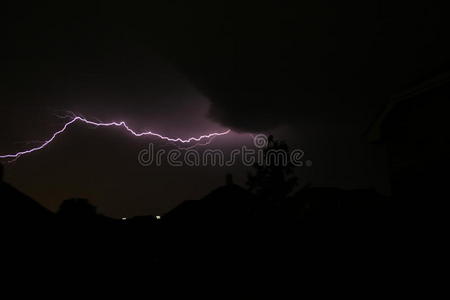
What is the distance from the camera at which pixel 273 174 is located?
3008 cm

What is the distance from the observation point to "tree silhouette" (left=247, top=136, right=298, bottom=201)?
29750 millimetres

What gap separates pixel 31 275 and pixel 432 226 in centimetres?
863

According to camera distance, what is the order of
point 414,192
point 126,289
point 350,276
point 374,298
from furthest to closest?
point 126,289 → point 414,192 → point 350,276 → point 374,298

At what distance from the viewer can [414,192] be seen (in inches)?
274

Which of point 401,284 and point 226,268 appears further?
point 226,268

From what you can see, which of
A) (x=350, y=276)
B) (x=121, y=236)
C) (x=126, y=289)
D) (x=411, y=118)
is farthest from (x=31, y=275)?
(x=411, y=118)

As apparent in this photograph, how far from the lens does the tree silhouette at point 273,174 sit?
29750 mm

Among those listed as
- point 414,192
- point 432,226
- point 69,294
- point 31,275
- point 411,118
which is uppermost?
point 411,118

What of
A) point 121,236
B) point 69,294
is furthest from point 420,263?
point 121,236

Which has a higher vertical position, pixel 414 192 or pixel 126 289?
pixel 414 192

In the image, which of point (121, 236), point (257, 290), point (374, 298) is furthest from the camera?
point (121, 236)

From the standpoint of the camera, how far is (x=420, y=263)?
564cm

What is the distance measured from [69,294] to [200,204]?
763 centimetres

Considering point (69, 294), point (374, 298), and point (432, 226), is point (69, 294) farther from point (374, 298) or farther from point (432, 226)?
point (432, 226)
